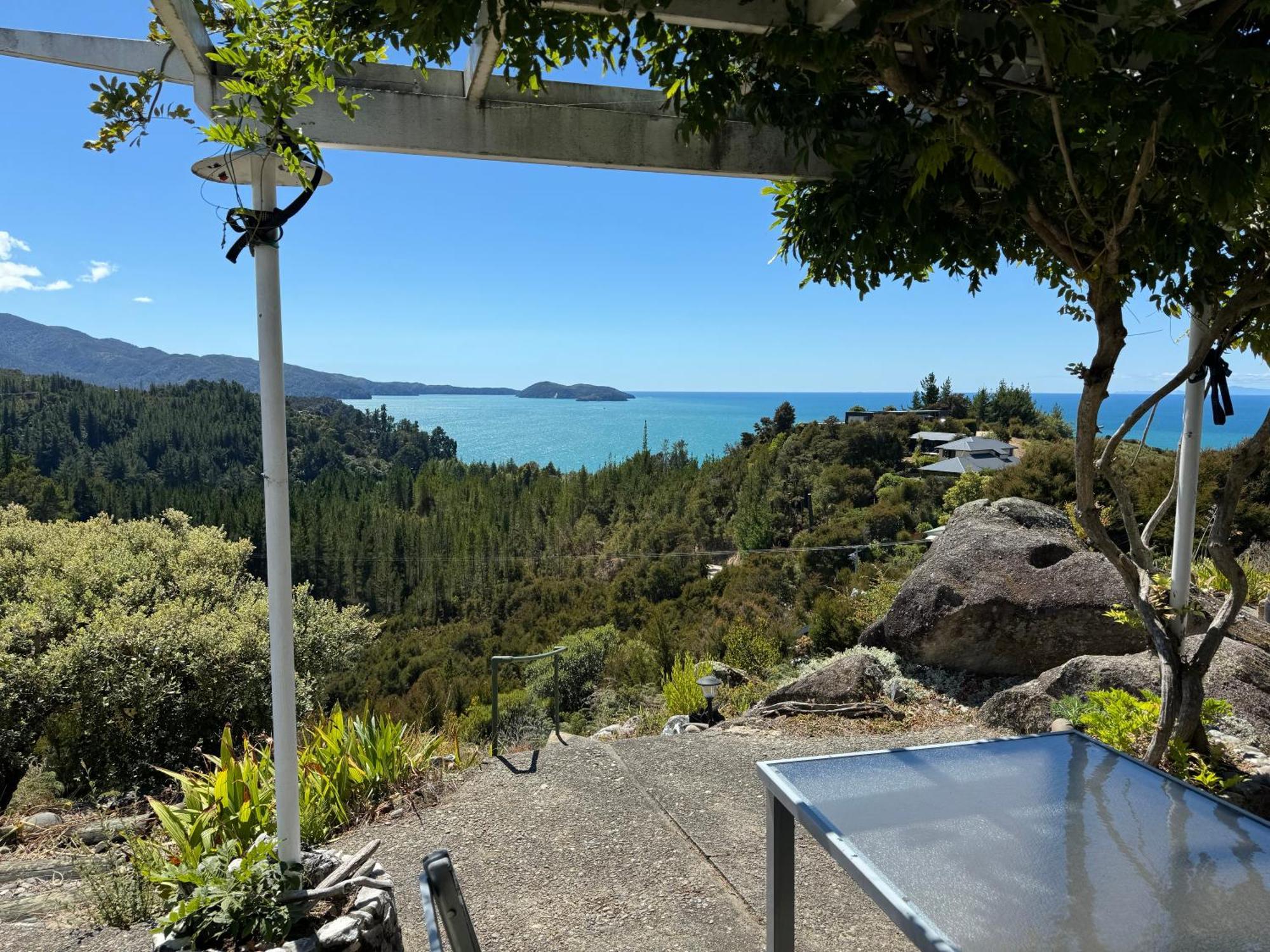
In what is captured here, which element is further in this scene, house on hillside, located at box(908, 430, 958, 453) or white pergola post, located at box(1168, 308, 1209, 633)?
house on hillside, located at box(908, 430, 958, 453)

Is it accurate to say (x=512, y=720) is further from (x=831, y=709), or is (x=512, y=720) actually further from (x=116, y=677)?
(x=831, y=709)

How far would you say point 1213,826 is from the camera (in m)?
1.55

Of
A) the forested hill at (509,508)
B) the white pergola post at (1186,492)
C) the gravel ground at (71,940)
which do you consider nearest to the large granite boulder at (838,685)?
the forested hill at (509,508)

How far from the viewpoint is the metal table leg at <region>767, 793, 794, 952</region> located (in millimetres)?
1843

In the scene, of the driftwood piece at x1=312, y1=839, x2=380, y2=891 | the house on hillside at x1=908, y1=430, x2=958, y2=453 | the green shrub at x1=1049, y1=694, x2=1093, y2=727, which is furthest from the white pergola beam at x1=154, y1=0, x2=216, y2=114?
the house on hillside at x1=908, y1=430, x2=958, y2=453

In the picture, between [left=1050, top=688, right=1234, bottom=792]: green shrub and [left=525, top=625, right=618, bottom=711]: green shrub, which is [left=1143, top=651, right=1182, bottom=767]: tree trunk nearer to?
[left=1050, top=688, right=1234, bottom=792]: green shrub

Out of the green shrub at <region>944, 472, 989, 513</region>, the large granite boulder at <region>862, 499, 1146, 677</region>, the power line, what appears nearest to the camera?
the large granite boulder at <region>862, 499, 1146, 677</region>

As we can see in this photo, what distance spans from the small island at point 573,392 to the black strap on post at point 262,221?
3589 cm

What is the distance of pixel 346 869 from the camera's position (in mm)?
2316

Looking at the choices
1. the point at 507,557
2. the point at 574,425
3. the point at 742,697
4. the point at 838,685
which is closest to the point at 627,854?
the point at 838,685

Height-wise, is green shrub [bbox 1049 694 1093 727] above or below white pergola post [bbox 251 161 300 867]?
below

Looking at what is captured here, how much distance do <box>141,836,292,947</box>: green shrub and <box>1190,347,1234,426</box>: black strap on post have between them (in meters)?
3.43

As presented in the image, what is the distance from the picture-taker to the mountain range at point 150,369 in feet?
90.1

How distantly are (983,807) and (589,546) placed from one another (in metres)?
19.7
